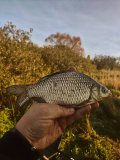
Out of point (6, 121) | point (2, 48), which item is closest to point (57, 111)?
point (6, 121)

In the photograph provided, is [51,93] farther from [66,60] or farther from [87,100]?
[66,60]

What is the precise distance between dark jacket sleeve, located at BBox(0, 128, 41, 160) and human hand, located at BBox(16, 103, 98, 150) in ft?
0.31

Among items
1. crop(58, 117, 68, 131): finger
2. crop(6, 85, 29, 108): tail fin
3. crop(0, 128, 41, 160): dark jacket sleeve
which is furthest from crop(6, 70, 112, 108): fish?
crop(58, 117, 68, 131): finger

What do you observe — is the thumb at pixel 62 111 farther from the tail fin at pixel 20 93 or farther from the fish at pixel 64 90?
the tail fin at pixel 20 93

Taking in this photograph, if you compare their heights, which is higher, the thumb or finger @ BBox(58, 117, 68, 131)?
the thumb

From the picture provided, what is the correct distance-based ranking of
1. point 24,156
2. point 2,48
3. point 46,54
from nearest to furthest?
point 24,156, point 2,48, point 46,54

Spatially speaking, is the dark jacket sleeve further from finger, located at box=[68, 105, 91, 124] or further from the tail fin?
finger, located at box=[68, 105, 91, 124]

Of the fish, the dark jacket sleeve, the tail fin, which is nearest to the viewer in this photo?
the dark jacket sleeve

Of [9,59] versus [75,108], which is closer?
[75,108]

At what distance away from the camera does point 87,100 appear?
2854mm

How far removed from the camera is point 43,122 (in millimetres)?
3111

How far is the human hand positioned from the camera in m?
2.99

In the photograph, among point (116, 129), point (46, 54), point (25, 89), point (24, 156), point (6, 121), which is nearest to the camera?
point (24, 156)

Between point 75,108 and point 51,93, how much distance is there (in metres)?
0.28
